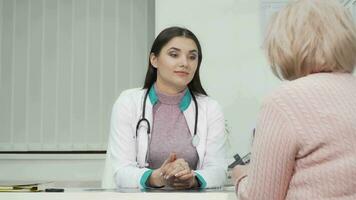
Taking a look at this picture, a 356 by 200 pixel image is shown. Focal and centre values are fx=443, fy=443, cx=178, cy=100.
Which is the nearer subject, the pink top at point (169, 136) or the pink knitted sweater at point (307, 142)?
the pink knitted sweater at point (307, 142)

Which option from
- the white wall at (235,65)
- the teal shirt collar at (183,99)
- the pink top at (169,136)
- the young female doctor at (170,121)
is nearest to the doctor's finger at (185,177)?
the young female doctor at (170,121)

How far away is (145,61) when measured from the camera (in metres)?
3.00

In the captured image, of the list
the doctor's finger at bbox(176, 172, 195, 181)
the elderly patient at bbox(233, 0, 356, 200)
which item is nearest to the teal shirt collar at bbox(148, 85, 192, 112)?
the doctor's finger at bbox(176, 172, 195, 181)

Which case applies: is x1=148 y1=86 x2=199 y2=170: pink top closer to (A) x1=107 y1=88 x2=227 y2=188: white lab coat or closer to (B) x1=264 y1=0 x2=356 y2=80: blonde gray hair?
(A) x1=107 y1=88 x2=227 y2=188: white lab coat

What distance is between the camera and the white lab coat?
5.47 ft

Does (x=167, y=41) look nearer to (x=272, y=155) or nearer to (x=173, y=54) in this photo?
(x=173, y=54)

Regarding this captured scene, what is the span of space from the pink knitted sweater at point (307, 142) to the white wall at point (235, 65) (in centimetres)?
177

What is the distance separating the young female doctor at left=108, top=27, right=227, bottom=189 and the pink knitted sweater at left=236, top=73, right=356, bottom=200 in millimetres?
767

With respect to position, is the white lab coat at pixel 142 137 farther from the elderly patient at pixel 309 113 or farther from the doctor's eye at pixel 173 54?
the elderly patient at pixel 309 113

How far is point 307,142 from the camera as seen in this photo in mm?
794

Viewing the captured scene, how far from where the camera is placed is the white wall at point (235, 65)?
2.61 m

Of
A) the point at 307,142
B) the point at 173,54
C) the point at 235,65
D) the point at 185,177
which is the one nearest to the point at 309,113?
the point at 307,142

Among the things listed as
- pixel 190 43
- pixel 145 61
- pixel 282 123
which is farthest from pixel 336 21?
pixel 145 61

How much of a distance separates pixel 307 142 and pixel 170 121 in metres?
1.02
